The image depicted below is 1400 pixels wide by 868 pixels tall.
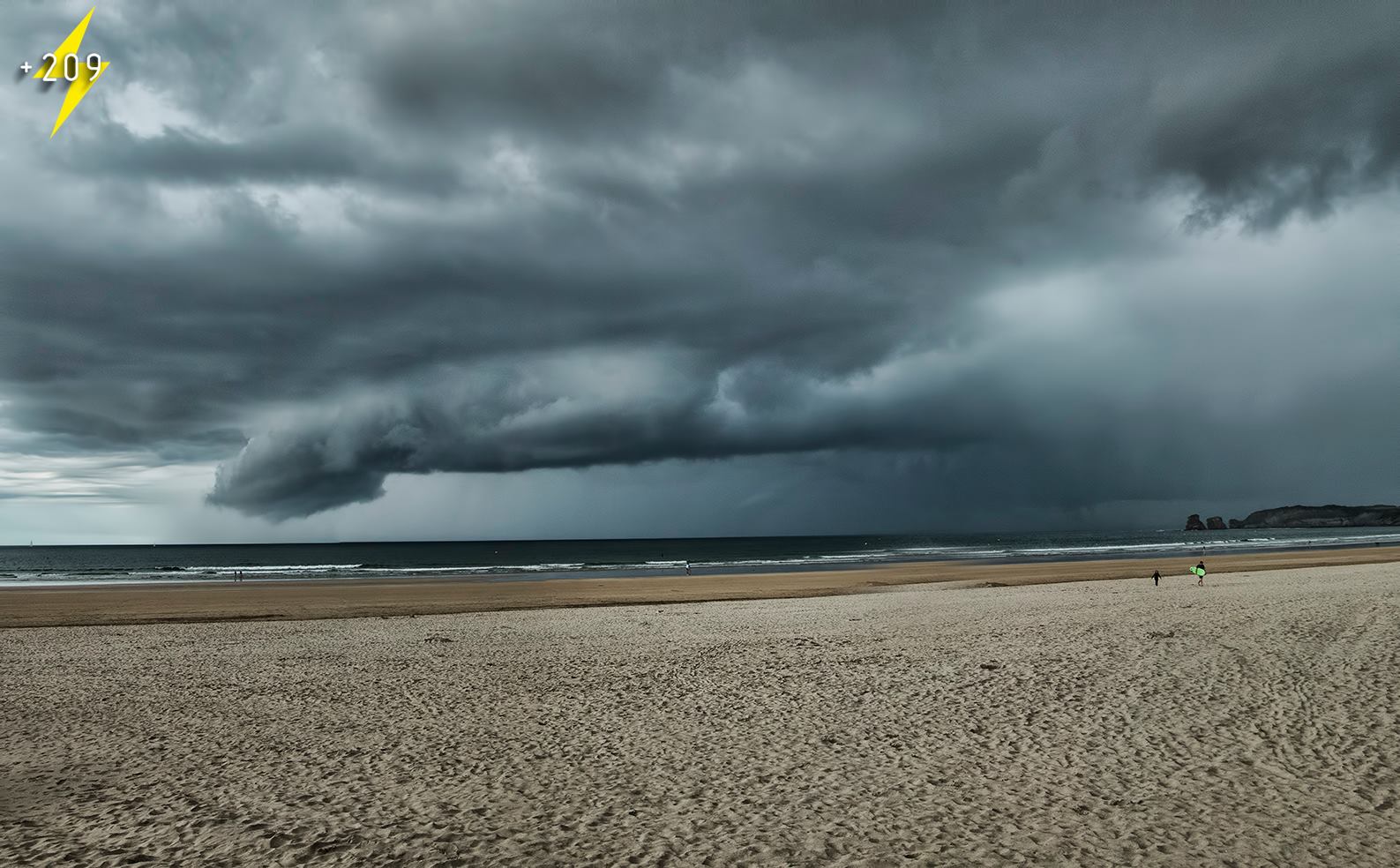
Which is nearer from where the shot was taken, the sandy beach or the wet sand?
the sandy beach

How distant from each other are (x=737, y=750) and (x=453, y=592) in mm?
33745

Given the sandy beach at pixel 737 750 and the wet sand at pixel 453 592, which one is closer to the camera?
the sandy beach at pixel 737 750

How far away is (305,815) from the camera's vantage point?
783 cm

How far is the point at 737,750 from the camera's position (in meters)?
9.87

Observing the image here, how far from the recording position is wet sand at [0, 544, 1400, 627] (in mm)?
29719

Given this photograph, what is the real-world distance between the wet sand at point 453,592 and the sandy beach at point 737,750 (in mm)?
11804

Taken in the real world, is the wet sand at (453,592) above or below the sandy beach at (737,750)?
below

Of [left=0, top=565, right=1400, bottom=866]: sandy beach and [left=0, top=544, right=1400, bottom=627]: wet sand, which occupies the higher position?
[left=0, top=565, right=1400, bottom=866]: sandy beach

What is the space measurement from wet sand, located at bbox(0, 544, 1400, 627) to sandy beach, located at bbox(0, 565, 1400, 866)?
11804 millimetres

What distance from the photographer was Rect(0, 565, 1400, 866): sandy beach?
7.04 metres

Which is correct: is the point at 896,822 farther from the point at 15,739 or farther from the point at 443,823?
the point at 15,739

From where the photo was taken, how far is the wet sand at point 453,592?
29.7 metres

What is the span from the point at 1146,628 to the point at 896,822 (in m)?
12.9

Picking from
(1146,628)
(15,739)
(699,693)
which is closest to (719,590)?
(1146,628)
